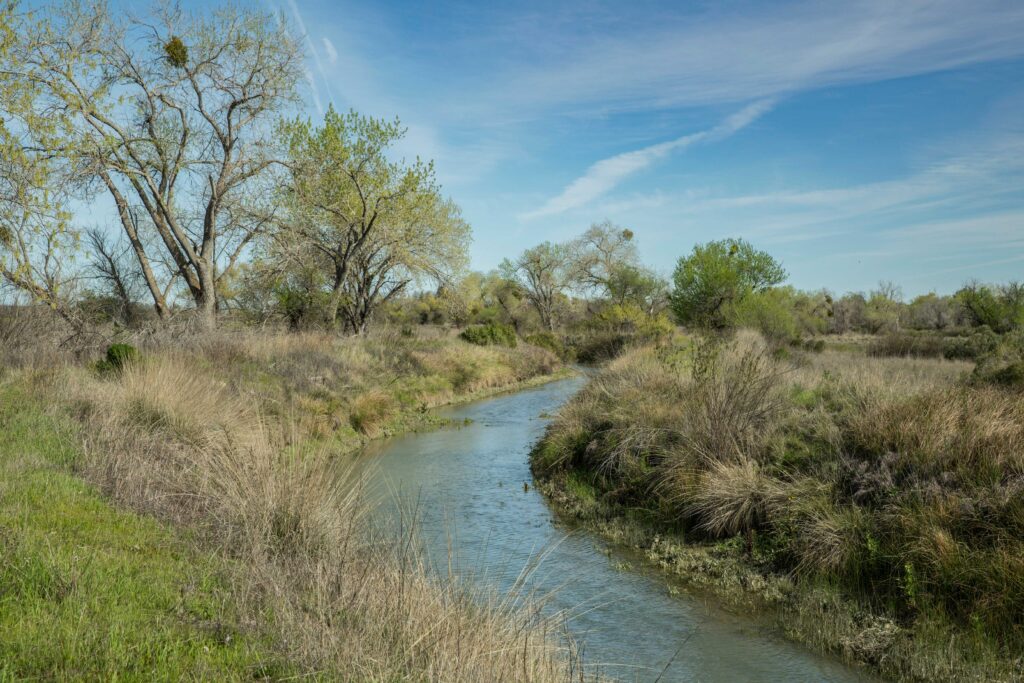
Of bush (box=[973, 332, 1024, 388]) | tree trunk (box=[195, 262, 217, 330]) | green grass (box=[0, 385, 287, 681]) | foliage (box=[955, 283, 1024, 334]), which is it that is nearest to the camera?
green grass (box=[0, 385, 287, 681])

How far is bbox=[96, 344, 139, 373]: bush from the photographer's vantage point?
542 inches

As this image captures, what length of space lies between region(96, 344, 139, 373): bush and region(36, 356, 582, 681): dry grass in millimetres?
2437

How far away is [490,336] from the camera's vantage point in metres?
35.4

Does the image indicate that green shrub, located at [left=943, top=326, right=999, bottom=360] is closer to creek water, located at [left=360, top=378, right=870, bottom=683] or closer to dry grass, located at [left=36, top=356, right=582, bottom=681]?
creek water, located at [left=360, top=378, right=870, bottom=683]

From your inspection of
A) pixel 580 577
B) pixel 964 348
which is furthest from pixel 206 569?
pixel 964 348

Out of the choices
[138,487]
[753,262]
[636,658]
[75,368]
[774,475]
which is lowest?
[636,658]

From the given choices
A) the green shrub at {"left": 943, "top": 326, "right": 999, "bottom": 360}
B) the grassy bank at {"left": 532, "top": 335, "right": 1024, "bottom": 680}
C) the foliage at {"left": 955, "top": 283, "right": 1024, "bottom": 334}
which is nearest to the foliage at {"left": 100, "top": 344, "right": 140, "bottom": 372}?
the grassy bank at {"left": 532, "top": 335, "right": 1024, "bottom": 680}

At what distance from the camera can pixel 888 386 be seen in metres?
11.3

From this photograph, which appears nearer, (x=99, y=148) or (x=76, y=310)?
(x=76, y=310)

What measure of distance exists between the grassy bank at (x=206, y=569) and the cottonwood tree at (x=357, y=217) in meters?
17.4

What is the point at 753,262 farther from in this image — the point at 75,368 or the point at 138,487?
the point at 138,487

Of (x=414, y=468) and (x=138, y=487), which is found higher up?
(x=138, y=487)

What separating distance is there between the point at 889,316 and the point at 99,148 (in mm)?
58391

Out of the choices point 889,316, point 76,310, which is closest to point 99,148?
point 76,310
